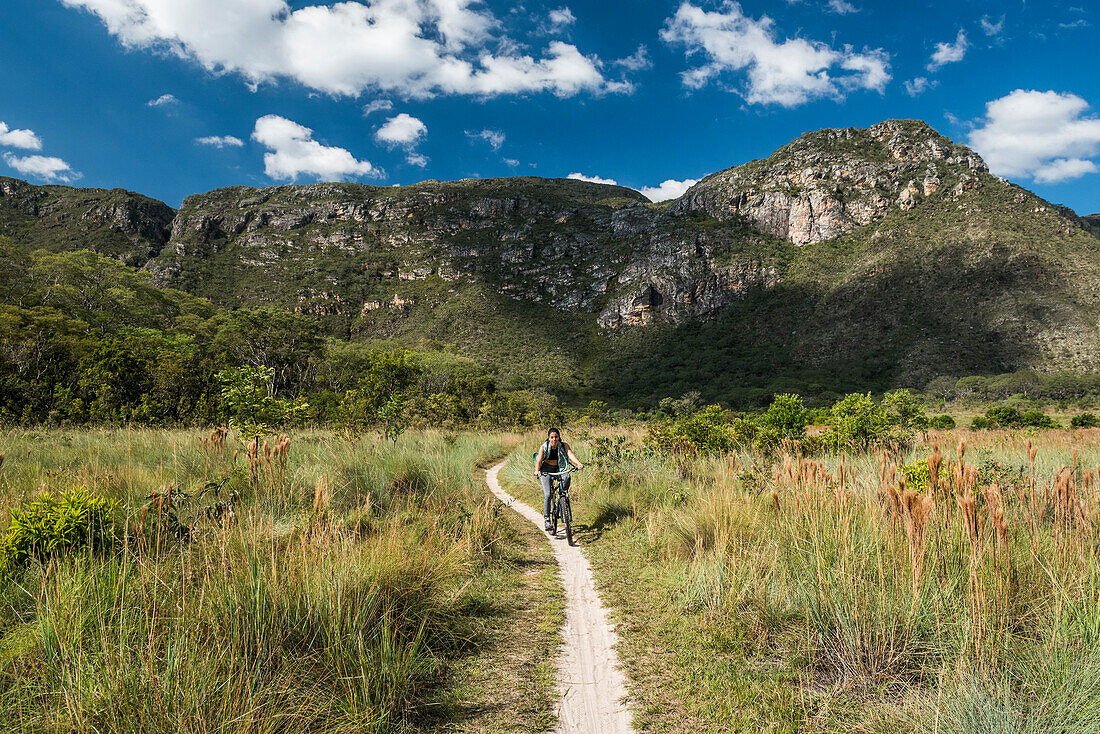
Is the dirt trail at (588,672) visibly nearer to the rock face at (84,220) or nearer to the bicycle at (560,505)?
the bicycle at (560,505)

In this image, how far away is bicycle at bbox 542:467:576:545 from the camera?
6746mm

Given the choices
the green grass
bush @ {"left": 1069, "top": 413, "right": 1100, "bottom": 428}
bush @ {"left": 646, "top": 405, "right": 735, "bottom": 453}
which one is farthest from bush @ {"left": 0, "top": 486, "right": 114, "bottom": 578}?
bush @ {"left": 1069, "top": 413, "right": 1100, "bottom": 428}

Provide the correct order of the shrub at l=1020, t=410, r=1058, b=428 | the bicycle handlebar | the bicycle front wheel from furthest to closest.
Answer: the shrub at l=1020, t=410, r=1058, b=428 < the bicycle handlebar < the bicycle front wheel

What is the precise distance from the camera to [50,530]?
2.73 m

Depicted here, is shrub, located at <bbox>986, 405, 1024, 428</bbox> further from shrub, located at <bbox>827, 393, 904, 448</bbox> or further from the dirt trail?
the dirt trail

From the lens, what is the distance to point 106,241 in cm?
10762

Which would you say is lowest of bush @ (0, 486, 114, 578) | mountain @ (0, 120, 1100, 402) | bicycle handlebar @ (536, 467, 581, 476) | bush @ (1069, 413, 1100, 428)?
bush @ (1069, 413, 1100, 428)

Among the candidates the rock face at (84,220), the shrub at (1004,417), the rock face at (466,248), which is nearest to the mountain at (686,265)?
the rock face at (466,248)

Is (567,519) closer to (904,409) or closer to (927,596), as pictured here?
(927,596)

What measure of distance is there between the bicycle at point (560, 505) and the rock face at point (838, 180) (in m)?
100

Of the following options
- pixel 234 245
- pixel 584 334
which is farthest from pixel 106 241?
pixel 584 334

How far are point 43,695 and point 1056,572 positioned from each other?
501cm

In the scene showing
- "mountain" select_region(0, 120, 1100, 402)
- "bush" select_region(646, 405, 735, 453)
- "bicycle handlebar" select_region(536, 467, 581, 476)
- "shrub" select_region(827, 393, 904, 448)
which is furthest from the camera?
"mountain" select_region(0, 120, 1100, 402)

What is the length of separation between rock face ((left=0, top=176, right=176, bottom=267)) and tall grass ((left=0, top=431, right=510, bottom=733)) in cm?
13436
